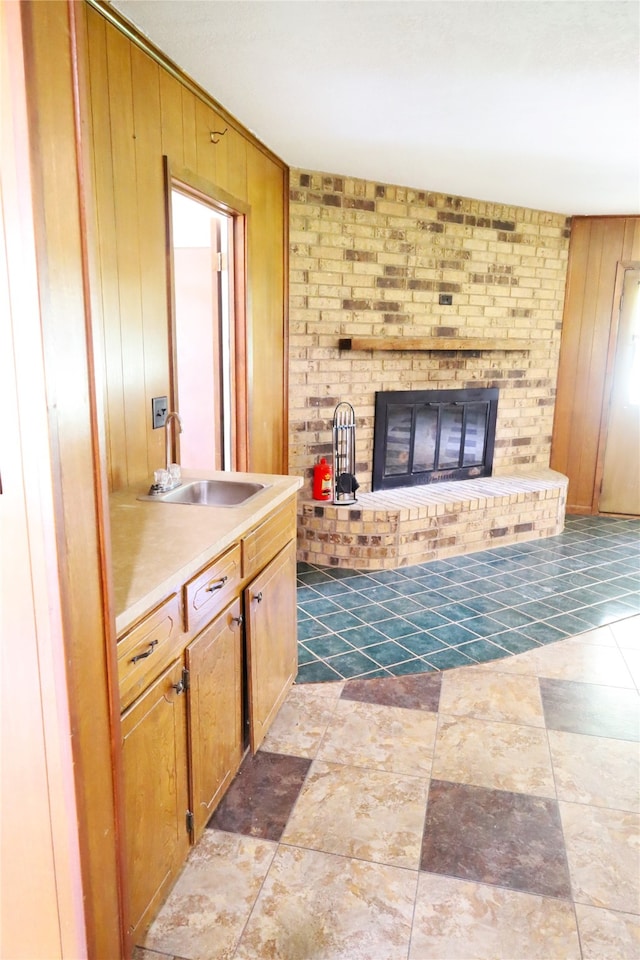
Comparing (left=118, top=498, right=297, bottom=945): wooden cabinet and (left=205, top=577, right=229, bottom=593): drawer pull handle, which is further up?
(left=205, top=577, right=229, bottom=593): drawer pull handle

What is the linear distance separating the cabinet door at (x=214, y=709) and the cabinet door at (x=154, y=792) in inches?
2.3

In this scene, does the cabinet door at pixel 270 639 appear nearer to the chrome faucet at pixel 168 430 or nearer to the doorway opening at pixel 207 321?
the chrome faucet at pixel 168 430

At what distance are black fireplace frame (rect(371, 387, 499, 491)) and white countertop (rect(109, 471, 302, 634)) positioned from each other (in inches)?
85.0

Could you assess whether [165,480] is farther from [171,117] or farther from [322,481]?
[322,481]

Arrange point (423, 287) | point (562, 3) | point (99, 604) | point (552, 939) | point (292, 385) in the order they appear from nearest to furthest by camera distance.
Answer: point (99, 604) → point (552, 939) → point (562, 3) → point (292, 385) → point (423, 287)

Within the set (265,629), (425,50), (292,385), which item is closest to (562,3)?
(425,50)

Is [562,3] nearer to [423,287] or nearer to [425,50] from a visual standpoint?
[425,50]

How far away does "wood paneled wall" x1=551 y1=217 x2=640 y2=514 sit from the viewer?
5.11m

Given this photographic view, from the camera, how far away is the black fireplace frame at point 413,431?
454 centimetres

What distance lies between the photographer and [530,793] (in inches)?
81.8

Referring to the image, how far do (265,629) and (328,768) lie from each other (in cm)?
52

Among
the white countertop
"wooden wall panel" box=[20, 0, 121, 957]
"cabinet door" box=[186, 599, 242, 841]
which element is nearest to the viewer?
"wooden wall panel" box=[20, 0, 121, 957]

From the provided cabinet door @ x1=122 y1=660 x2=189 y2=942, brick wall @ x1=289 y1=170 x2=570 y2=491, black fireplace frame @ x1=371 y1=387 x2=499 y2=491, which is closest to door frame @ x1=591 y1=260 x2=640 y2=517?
brick wall @ x1=289 y1=170 x2=570 y2=491

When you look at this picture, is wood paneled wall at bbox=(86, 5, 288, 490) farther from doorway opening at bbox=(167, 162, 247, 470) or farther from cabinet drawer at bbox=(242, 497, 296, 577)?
cabinet drawer at bbox=(242, 497, 296, 577)
